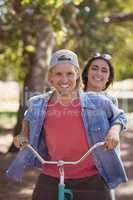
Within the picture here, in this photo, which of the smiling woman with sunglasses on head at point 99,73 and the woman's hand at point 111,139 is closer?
the woman's hand at point 111,139

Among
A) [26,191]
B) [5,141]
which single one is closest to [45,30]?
[26,191]

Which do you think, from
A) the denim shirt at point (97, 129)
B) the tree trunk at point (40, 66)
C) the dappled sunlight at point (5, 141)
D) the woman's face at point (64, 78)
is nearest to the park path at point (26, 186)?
the tree trunk at point (40, 66)

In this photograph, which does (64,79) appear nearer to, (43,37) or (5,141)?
(43,37)

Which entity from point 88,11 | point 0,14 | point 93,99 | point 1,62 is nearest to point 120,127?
point 93,99

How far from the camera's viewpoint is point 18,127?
12336 millimetres

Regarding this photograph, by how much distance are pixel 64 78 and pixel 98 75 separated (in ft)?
4.19

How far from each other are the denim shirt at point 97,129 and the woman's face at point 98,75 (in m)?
1.11

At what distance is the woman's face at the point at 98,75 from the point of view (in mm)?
4766

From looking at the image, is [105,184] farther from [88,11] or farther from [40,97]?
[88,11]

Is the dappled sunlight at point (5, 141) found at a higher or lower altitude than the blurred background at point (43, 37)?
lower

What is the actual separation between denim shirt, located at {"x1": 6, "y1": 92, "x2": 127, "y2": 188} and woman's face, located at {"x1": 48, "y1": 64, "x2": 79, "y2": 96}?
0.42 feet

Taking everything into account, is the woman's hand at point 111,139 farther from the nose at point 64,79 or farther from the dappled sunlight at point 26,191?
the dappled sunlight at point 26,191

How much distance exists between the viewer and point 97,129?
3.55 meters

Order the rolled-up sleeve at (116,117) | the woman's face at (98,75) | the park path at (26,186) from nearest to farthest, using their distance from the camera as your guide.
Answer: the rolled-up sleeve at (116,117), the woman's face at (98,75), the park path at (26,186)
